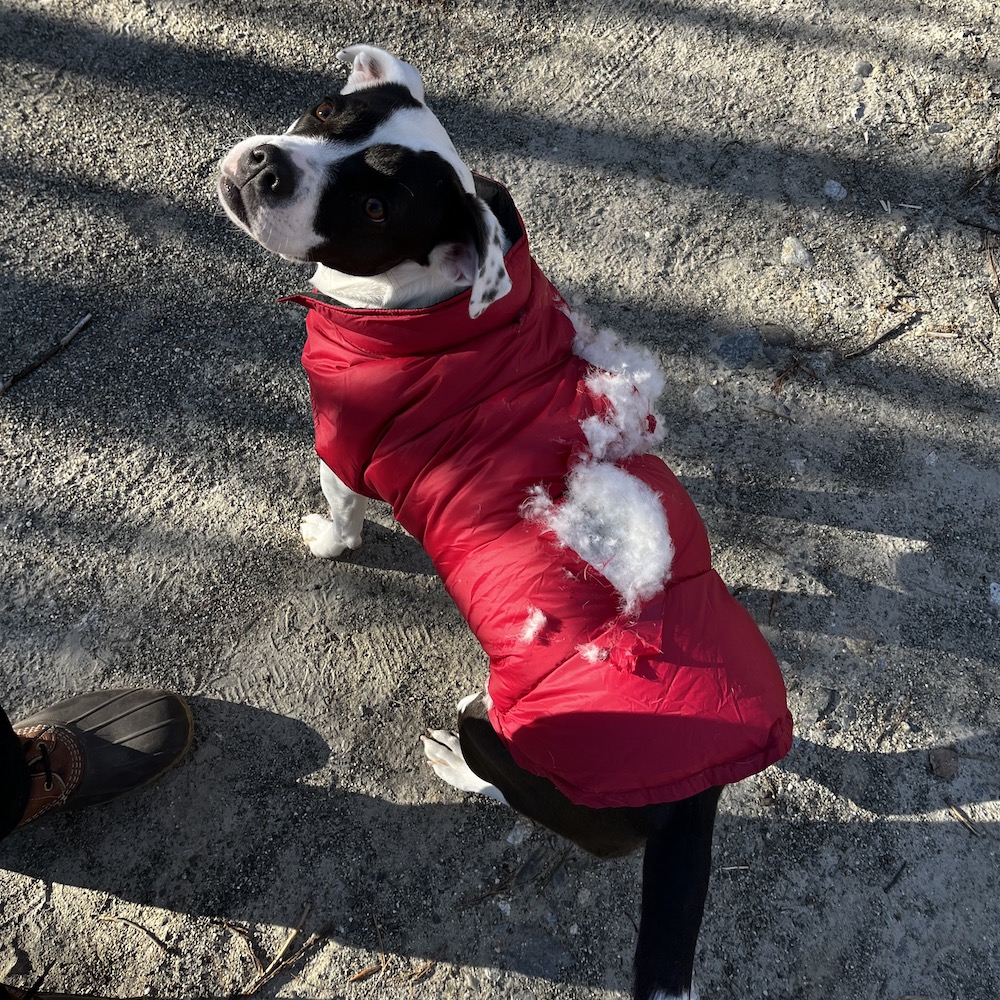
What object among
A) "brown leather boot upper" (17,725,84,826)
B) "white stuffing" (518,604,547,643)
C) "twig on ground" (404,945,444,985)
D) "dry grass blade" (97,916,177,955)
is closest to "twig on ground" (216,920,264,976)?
"dry grass blade" (97,916,177,955)

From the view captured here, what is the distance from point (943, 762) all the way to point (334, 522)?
2.88 metres

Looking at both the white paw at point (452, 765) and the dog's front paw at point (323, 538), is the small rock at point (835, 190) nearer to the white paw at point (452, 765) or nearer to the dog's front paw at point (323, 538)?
the dog's front paw at point (323, 538)

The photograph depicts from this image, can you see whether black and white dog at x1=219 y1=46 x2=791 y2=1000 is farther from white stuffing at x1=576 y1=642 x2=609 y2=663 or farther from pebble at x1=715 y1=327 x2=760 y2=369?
pebble at x1=715 y1=327 x2=760 y2=369

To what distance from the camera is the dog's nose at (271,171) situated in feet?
6.96

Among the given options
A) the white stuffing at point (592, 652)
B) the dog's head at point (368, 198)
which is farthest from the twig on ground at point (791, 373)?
Answer: the white stuffing at point (592, 652)

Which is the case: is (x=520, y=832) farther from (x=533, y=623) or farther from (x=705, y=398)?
(x=705, y=398)

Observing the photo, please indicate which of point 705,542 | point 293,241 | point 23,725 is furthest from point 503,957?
point 293,241

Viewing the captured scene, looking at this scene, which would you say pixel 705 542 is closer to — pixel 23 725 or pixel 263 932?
pixel 263 932

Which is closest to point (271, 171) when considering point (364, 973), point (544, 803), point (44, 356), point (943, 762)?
point (44, 356)

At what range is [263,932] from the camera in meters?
2.88

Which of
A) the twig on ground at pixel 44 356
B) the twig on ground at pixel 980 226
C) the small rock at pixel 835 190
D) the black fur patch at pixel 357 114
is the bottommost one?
the twig on ground at pixel 44 356

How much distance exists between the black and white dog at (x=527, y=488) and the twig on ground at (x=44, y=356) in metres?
1.56

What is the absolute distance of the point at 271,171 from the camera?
6.95 feet

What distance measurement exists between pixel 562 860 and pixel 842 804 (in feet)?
4.10
